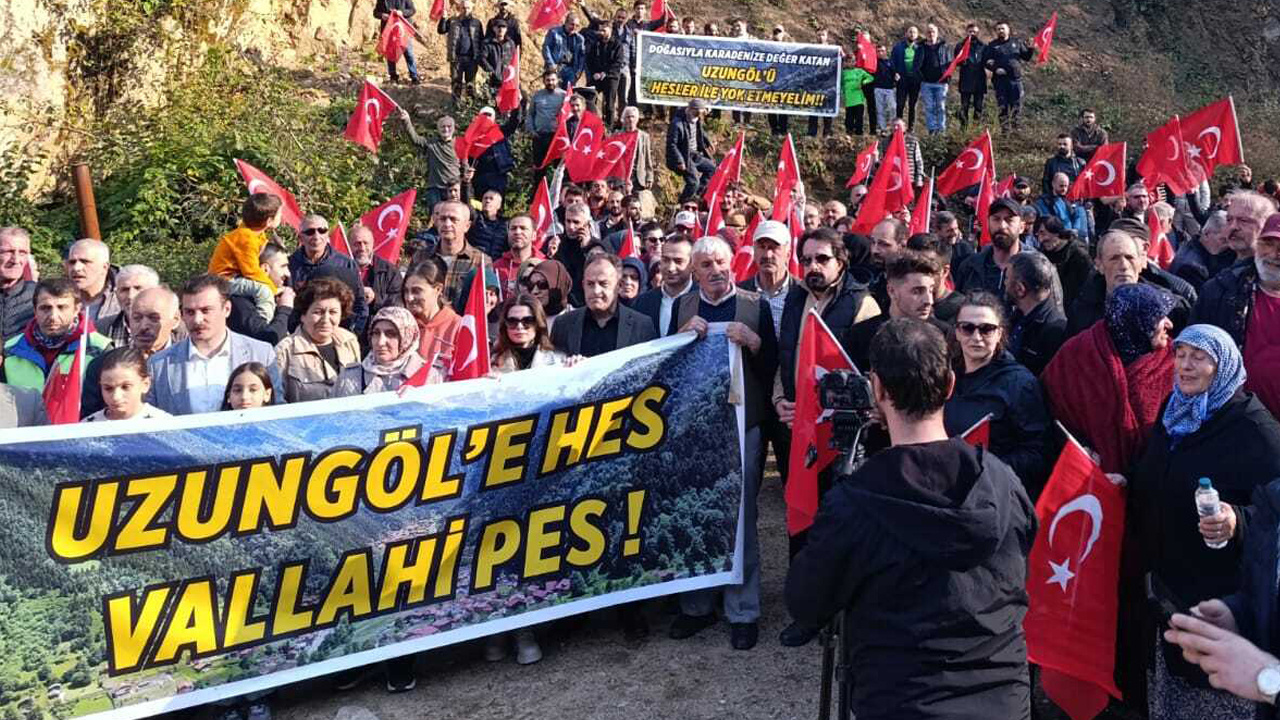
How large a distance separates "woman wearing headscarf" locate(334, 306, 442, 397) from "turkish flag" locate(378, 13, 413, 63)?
14.4 metres

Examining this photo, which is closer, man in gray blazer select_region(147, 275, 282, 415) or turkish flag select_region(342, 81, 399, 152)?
man in gray blazer select_region(147, 275, 282, 415)

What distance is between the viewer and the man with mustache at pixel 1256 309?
4.77 metres

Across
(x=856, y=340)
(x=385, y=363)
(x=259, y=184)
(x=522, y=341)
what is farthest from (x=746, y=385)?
(x=259, y=184)

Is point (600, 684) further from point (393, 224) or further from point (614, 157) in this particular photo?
point (614, 157)

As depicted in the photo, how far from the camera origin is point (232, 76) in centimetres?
1683

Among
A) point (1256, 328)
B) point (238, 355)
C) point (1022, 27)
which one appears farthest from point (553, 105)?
point (1022, 27)

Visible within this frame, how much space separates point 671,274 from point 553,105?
31.6ft

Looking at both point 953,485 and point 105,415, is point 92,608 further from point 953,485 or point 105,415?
point 953,485

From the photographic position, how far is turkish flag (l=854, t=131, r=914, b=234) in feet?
34.0

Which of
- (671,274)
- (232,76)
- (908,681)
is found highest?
(232,76)

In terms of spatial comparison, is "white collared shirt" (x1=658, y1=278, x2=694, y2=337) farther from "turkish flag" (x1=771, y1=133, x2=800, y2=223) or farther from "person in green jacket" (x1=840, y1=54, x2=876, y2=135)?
"person in green jacket" (x1=840, y1=54, x2=876, y2=135)

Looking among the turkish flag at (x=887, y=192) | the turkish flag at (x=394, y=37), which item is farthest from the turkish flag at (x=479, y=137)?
the turkish flag at (x=887, y=192)

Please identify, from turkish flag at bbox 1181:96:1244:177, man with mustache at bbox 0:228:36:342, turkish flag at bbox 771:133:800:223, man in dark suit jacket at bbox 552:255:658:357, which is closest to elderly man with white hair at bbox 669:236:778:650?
man in dark suit jacket at bbox 552:255:658:357

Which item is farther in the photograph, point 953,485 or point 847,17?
point 847,17
